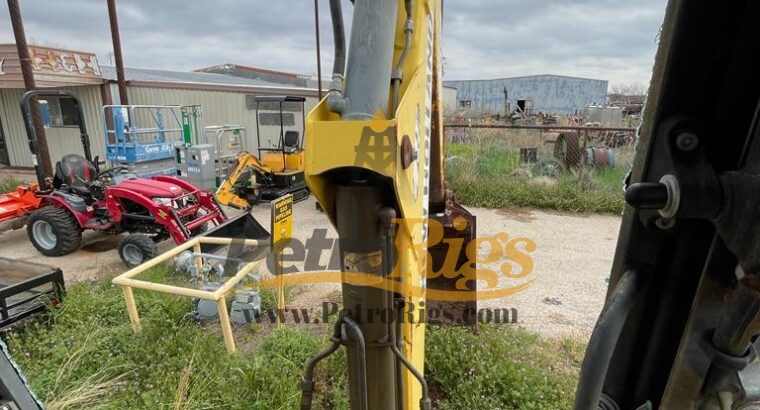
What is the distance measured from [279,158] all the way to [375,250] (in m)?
7.78

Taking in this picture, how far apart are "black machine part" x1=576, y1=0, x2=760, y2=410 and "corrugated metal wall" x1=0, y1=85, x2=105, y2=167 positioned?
14456mm

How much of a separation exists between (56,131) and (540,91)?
3444cm

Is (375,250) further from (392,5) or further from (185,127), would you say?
(185,127)

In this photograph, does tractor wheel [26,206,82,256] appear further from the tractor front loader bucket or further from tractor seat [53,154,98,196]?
the tractor front loader bucket

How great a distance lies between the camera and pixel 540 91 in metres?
36.9

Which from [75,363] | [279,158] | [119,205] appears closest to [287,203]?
[75,363]

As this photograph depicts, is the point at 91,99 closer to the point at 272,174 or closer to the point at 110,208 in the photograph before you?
the point at 272,174

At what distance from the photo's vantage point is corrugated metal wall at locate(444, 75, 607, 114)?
34656 millimetres

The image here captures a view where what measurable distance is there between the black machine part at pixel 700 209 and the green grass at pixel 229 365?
2.24 meters

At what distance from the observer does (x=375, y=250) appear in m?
1.20

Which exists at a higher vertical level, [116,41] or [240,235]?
[116,41]

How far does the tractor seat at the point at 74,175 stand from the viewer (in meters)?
6.00

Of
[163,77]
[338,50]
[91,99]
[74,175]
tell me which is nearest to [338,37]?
[338,50]
